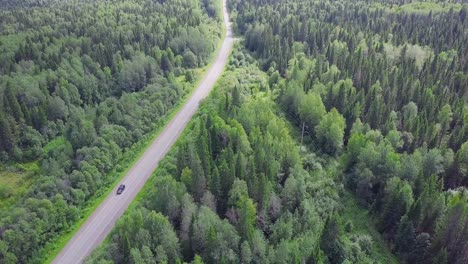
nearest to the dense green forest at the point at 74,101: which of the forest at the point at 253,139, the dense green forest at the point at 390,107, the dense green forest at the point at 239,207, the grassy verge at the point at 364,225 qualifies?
the forest at the point at 253,139

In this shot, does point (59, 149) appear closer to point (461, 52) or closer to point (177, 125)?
point (177, 125)

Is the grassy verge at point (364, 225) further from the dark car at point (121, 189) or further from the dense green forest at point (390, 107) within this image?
the dark car at point (121, 189)

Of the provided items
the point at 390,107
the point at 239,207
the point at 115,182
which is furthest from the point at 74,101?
the point at 390,107

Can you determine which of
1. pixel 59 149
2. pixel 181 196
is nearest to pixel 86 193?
pixel 59 149

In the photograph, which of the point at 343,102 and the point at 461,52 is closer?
the point at 343,102

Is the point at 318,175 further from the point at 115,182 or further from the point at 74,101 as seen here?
the point at 74,101

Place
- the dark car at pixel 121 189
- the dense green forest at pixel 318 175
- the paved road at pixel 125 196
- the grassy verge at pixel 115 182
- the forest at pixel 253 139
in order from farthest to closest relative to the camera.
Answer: the dark car at pixel 121 189 < the grassy verge at pixel 115 182 < the paved road at pixel 125 196 < the forest at pixel 253 139 < the dense green forest at pixel 318 175
